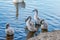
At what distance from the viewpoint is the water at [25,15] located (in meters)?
11.7

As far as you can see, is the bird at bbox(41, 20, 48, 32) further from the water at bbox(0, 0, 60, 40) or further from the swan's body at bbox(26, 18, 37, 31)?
the swan's body at bbox(26, 18, 37, 31)

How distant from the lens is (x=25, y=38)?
1066 cm

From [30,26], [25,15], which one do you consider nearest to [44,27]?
[30,26]

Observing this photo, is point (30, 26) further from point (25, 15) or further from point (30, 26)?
point (25, 15)

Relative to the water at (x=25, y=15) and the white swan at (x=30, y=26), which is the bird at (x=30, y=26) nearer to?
the white swan at (x=30, y=26)

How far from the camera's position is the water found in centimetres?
1167

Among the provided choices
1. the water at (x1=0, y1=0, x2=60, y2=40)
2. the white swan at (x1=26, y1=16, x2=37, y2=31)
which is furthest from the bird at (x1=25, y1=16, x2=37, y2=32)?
the water at (x1=0, y1=0, x2=60, y2=40)

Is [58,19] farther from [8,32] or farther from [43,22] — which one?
[8,32]

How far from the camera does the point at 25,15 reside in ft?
46.2

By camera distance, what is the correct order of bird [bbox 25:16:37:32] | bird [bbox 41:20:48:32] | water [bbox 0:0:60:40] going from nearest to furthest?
1. water [bbox 0:0:60:40]
2. bird [bbox 25:16:37:32]
3. bird [bbox 41:20:48:32]

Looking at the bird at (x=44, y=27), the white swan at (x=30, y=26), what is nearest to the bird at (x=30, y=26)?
the white swan at (x=30, y=26)

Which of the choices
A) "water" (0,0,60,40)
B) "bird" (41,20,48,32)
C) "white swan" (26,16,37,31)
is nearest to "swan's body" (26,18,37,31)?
"white swan" (26,16,37,31)

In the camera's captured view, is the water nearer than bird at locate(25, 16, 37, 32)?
Yes

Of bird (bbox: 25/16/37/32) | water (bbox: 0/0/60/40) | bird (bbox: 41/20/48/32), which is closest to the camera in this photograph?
water (bbox: 0/0/60/40)
